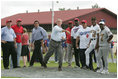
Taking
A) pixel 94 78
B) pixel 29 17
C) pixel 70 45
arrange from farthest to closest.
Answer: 1. pixel 29 17
2. pixel 70 45
3. pixel 94 78

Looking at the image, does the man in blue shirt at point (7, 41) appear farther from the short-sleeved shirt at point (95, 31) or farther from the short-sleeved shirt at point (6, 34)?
the short-sleeved shirt at point (95, 31)

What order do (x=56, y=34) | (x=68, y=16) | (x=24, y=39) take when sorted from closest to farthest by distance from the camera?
(x=56, y=34), (x=24, y=39), (x=68, y=16)

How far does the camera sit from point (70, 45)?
562 inches

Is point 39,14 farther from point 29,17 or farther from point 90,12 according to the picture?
point 90,12

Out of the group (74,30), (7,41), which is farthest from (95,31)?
(7,41)

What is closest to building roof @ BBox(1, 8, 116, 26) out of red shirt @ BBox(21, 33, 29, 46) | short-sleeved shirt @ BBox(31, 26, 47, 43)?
red shirt @ BBox(21, 33, 29, 46)

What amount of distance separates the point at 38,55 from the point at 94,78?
357 centimetres

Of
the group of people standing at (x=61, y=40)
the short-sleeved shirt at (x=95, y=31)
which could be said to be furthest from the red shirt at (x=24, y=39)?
the short-sleeved shirt at (x=95, y=31)

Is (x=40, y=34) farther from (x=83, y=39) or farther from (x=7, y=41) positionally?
(x=83, y=39)

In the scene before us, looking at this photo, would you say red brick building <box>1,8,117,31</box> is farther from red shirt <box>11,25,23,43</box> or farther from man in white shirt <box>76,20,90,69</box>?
man in white shirt <box>76,20,90,69</box>

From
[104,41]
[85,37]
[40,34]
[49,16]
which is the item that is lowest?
[104,41]

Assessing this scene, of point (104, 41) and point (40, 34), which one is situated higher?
point (40, 34)

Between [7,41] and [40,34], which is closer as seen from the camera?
[7,41]

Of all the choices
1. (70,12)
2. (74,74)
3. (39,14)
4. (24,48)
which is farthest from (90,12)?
(74,74)
